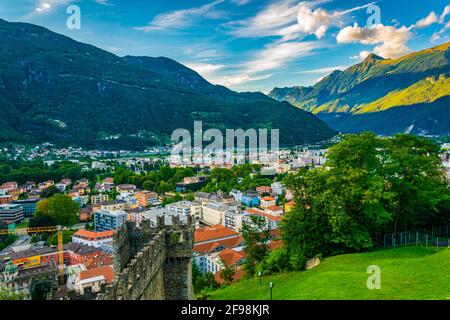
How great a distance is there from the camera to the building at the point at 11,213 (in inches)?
3386

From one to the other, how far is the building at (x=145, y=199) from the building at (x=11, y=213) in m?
30.1

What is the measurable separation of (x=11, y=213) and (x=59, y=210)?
14676mm

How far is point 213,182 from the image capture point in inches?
4892

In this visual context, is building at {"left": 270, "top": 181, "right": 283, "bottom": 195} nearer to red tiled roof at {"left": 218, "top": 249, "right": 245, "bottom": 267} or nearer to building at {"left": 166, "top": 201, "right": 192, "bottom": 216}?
building at {"left": 166, "top": 201, "right": 192, "bottom": 216}

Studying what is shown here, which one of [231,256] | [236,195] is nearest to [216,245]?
[231,256]

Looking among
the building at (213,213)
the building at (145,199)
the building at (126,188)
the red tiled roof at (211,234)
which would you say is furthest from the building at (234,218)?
the building at (126,188)

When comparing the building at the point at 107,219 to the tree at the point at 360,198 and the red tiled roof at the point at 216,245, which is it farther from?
the tree at the point at 360,198

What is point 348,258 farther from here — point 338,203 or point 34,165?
point 34,165

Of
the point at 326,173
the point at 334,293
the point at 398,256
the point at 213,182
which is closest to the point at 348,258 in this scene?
the point at 398,256

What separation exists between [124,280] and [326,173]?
1967 centimetres

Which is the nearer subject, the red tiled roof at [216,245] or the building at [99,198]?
the red tiled roof at [216,245]

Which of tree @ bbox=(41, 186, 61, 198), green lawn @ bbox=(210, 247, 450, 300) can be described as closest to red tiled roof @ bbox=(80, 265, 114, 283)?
green lawn @ bbox=(210, 247, 450, 300)
